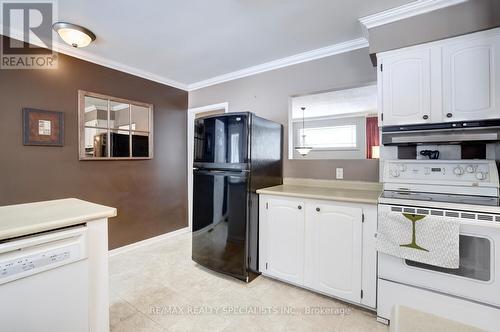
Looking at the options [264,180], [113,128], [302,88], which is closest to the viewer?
[264,180]

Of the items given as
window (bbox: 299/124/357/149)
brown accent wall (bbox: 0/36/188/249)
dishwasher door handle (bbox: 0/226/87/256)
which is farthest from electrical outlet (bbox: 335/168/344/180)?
brown accent wall (bbox: 0/36/188/249)

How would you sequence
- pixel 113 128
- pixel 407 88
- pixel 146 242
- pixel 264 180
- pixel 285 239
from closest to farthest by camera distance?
pixel 407 88
pixel 285 239
pixel 264 180
pixel 113 128
pixel 146 242

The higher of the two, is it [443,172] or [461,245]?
[443,172]

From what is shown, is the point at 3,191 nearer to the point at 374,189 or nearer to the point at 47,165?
the point at 47,165

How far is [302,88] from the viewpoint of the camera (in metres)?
2.73

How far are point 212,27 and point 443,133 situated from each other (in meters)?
2.07

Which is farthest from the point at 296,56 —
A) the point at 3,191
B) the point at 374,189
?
the point at 3,191

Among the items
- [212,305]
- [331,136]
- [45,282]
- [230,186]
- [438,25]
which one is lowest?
[212,305]

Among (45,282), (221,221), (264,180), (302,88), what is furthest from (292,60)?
(45,282)

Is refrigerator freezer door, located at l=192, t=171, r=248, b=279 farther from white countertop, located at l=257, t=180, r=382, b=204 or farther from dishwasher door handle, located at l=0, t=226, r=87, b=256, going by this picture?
dishwasher door handle, located at l=0, t=226, r=87, b=256

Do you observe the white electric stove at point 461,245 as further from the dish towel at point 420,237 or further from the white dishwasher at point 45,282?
the white dishwasher at point 45,282

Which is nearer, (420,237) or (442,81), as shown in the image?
(420,237)

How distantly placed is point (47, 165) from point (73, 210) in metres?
1.49

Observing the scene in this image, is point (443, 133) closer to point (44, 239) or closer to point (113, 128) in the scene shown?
point (44, 239)
